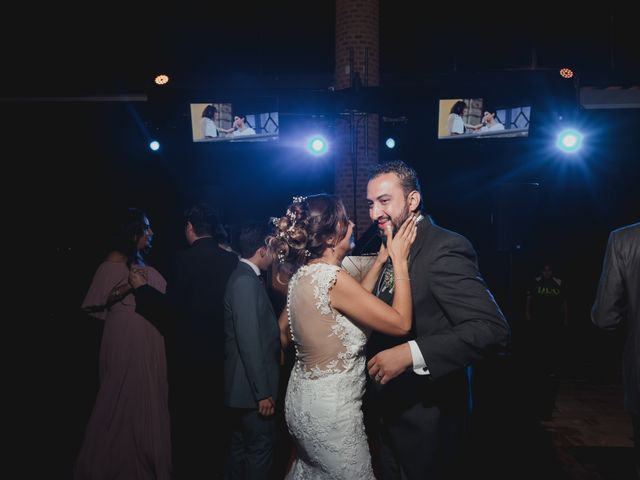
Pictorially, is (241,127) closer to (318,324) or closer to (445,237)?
(318,324)

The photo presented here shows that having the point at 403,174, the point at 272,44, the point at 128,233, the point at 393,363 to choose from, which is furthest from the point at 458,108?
the point at 393,363

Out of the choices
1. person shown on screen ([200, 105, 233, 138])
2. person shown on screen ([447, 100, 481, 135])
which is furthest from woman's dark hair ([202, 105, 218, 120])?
person shown on screen ([447, 100, 481, 135])

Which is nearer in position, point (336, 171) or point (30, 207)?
point (336, 171)

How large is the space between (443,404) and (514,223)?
423 cm

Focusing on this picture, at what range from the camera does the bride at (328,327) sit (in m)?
2.06

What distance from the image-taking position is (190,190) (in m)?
8.57

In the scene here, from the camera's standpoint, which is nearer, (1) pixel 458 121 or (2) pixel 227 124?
(1) pixel 458 121

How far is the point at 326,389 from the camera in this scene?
2.17 m

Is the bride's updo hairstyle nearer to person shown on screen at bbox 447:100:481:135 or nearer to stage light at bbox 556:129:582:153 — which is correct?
person shown on screen at bbox 447:100:481:135

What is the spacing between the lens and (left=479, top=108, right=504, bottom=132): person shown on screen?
17.7 feet

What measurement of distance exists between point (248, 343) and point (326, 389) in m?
0.73

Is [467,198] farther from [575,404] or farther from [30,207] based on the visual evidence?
[30,207]

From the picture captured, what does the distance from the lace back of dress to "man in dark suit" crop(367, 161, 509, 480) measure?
242mm

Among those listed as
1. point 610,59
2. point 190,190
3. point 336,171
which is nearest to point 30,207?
point 190,190
